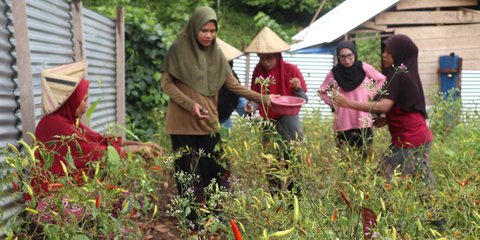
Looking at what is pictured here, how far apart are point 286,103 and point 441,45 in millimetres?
1194

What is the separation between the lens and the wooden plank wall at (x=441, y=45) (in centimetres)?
393

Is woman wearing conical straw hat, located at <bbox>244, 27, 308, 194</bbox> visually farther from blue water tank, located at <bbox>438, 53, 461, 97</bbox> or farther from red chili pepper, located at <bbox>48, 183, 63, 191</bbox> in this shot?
red chili pepper, located at <bbox>48, 183, 63, 191</bbox>

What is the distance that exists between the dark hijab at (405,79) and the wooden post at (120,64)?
3982 millimetres

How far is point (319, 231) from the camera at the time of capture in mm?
2133

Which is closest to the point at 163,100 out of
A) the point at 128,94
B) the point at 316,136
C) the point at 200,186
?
the point at 128,94

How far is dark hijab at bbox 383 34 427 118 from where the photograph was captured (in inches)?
167

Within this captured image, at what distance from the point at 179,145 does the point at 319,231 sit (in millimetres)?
2682

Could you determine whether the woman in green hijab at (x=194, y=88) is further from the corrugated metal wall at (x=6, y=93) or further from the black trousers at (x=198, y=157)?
the corrugated metal wall at (x=6, y=93)

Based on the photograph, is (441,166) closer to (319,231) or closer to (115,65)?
(319,231)

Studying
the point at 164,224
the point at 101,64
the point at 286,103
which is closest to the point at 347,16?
the point at 286,103

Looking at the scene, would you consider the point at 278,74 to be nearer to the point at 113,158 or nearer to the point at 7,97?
the point at 113,158

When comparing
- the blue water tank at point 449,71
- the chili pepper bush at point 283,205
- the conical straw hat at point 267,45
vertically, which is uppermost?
the conical straw hat at point 267,45

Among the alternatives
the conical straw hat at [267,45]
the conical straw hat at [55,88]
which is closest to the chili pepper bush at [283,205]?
the conical straw hat at [55,88]

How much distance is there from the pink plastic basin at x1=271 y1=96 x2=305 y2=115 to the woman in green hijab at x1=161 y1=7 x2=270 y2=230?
0.11m
